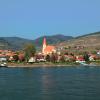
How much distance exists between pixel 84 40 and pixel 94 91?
150 m

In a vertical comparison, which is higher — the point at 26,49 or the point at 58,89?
the point at 26,49

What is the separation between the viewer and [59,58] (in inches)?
3551

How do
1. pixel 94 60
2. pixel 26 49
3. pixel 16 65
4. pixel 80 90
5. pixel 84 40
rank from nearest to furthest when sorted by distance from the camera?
pixel 80 90
pixel 16 65
pixel 26 49
pixel 94 60
pixel 84 40

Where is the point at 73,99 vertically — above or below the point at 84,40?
below

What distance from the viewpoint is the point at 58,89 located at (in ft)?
107

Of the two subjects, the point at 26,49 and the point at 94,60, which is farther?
the point at 94,60

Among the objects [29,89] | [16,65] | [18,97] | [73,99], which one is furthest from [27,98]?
[16,65]

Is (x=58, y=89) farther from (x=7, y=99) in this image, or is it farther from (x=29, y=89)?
(x=7, y=99)

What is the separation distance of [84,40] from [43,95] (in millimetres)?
152050

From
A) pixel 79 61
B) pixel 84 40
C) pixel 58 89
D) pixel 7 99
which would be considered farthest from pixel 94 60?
pixel 84 40

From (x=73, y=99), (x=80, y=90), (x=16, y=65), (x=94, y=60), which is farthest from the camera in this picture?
(x=94, y=60)

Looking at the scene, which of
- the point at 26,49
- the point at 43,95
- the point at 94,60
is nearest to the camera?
the point at 43,95

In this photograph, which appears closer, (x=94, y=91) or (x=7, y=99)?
(x=7, y=99)

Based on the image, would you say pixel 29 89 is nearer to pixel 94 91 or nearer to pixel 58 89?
pixel 58 89
